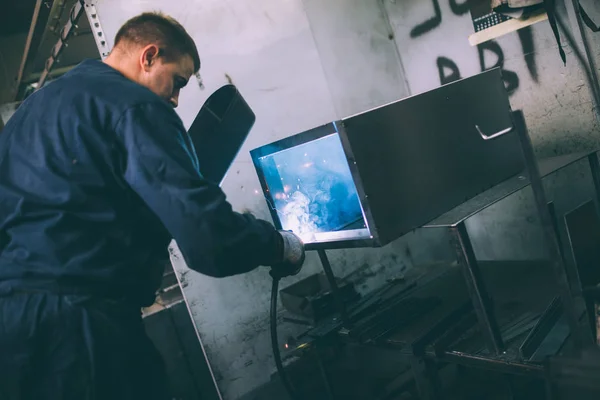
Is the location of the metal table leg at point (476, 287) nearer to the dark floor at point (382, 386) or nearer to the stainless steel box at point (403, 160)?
the stainless steel box at point (403, 160)

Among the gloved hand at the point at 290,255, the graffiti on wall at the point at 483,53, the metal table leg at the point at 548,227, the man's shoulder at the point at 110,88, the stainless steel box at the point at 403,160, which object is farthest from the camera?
the graffiti on wall at the point at 483,53

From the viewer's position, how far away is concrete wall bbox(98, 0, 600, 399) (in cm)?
222

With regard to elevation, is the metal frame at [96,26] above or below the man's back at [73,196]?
above

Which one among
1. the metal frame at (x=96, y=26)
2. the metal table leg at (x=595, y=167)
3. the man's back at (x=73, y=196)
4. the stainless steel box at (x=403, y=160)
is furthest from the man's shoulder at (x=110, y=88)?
the metal table leg at (x=595, y=167)

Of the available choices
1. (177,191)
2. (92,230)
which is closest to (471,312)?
(177,191)

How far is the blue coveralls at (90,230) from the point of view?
1170mm

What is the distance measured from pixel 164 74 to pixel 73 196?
1.78ft

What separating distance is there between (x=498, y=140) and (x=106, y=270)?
1.58 m

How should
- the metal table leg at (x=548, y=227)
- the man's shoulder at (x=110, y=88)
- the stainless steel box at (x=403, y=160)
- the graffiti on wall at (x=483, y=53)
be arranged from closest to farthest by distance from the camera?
the metal table leg at (x=548, y=227) → the man's shoulder at (x=110, y=88) → the stainless steel box at (x=403, y=160) → the graffiti on wall at (x=483, y=53)

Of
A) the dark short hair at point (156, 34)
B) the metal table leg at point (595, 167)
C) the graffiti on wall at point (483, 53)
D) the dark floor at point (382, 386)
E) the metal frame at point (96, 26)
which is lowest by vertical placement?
the dark floor at point (382, 386)

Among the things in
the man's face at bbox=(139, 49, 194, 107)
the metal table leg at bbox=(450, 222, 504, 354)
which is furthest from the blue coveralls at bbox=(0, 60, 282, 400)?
the metal table leg at bbox=(450, 222, 504, 354)

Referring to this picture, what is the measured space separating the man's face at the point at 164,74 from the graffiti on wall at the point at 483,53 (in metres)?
1.76

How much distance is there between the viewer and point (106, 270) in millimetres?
1214

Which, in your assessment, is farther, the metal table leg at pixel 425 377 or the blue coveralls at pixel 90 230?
the metal table leg at pixel 425 377
